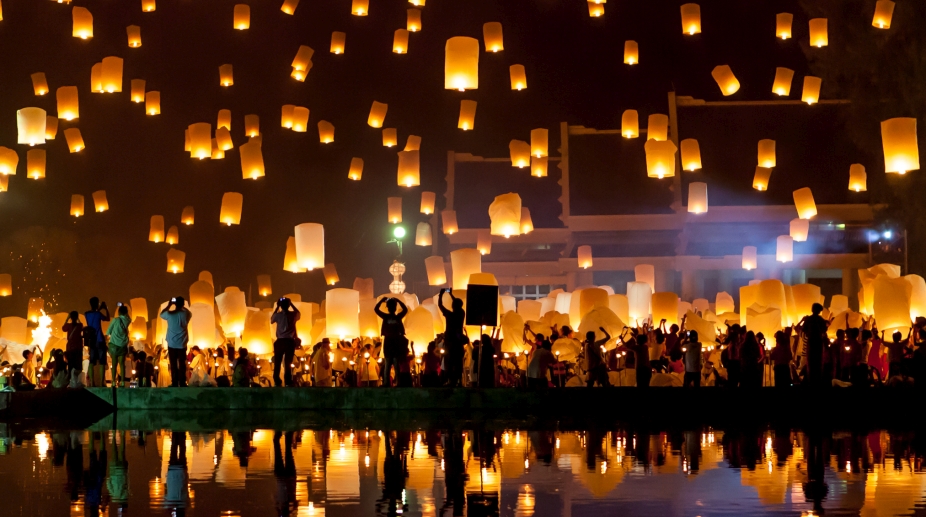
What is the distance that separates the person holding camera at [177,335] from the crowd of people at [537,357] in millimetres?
13

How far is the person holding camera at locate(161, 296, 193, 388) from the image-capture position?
14.5m

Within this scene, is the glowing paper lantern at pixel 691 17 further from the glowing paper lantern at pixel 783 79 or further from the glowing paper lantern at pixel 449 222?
the glowing paper lantern at pixel 449 222

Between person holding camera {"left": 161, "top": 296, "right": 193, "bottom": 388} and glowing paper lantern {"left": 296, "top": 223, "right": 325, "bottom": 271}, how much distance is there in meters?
5.36

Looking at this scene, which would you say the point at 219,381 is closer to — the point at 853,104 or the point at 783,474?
the point at 783,474

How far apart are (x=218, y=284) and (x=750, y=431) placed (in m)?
24.2

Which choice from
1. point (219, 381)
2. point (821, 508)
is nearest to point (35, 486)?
point (821, 508)

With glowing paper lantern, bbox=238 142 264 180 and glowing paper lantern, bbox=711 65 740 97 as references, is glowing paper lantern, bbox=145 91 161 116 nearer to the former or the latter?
glowing paper lantern, bbox=238 142 264 180

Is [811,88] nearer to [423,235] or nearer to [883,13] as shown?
[883,13]

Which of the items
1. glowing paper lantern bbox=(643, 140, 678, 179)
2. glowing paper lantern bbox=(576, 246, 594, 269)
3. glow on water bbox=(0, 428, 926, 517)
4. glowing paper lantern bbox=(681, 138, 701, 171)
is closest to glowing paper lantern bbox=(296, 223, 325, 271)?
glowing paper lantern bbox=(643, 140, 678, 179)

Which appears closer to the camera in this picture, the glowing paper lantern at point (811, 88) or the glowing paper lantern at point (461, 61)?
the glowing paper lantern at point (461, 61)

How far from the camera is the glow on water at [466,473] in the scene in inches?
248

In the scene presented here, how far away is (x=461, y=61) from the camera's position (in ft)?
53.6

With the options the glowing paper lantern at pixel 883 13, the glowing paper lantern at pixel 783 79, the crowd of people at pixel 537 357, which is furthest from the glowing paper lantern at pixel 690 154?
the crowd of people at pixel 537 357

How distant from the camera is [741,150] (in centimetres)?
3272
